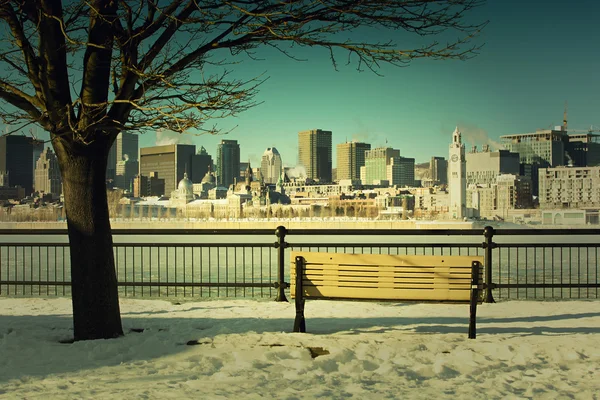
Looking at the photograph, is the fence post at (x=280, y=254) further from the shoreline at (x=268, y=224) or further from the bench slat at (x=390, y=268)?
the shoreline at (x=268, y=224)

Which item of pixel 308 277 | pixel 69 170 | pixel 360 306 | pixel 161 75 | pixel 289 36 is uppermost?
pixel 289 36

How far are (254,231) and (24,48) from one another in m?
5.21

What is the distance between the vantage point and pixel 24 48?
7219mm

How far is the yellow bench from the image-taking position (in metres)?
7.14

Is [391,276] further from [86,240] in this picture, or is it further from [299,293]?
[86,240]

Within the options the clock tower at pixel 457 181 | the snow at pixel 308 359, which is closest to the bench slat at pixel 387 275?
the snow at pixel 308 359

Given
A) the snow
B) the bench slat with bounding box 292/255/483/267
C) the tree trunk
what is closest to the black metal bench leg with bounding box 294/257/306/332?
the bench slat with bounding box 292/255/483/267

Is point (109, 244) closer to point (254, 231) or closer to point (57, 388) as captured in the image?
point (57, 388)

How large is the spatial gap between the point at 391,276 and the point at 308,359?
4.69 feet

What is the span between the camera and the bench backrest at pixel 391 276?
7148mm

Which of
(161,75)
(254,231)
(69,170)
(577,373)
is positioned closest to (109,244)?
(69,170)

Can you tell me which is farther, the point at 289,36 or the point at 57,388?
the point at 289,36

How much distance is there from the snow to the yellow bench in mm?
455

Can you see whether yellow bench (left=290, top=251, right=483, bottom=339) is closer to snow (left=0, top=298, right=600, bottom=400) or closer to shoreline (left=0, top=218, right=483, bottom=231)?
snow (left=0, top=298, right=600, bottom=400)
